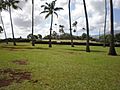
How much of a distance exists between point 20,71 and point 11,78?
266 cm

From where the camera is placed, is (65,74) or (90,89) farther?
(65,74)

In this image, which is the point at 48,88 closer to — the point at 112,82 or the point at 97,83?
the point at 97,83

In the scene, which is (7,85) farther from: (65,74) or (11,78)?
(65,74)

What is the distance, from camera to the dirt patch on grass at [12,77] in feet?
47.0

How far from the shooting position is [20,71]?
18.1 meters

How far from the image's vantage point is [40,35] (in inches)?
6969

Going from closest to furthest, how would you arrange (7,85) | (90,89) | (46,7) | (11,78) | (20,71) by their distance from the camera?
(90,89), (7,85), (11,78), (20,71), (46,7)

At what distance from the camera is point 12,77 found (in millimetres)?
15789

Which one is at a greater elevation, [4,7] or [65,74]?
[4,7]

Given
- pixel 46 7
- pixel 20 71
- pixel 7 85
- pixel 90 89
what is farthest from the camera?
pixel 46 7

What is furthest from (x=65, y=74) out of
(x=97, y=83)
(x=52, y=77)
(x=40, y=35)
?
(x=40, y=35)

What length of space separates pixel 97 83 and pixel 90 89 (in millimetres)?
1544

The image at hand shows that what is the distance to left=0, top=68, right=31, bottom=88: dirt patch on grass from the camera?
14312mm

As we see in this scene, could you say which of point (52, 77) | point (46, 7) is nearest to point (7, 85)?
point (52, 77)
